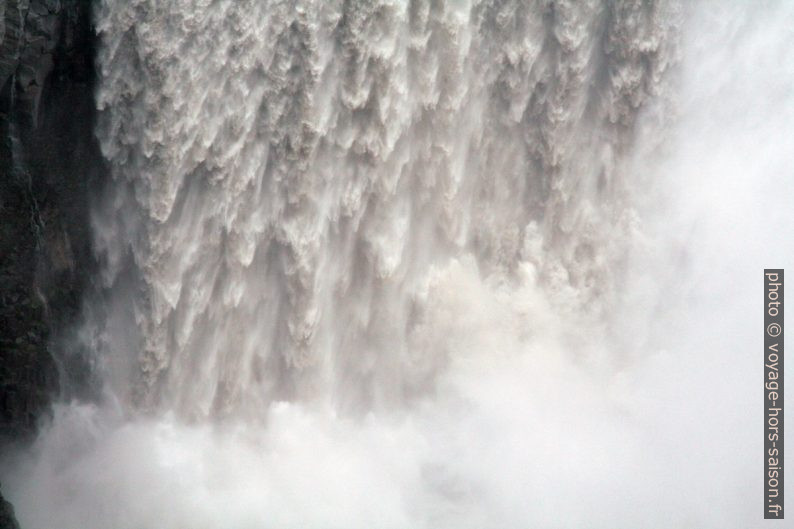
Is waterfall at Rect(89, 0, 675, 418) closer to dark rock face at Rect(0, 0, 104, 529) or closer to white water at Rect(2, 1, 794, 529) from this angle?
white water at Rect(2, 1, 794, 529)

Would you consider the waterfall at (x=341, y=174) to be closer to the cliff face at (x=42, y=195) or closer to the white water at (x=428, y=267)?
the white water at (x=428, y=267)

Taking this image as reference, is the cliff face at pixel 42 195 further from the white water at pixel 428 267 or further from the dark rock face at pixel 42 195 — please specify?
the white water at pixel 428 267

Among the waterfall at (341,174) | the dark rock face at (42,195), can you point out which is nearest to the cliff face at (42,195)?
the dark rock face at (42,195)

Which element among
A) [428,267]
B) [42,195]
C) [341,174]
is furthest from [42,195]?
[428,267]

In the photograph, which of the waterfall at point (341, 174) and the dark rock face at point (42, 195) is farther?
the waterfall at point (341, 174)

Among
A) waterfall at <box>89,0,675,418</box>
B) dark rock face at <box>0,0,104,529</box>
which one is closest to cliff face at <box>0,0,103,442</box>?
dark rock face at <box>0,0,104,529</box>

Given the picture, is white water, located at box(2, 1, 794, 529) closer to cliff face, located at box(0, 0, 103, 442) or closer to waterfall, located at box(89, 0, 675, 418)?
waterfall, located at box(89, 0, 675, 418)

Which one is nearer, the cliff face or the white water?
the cliff face

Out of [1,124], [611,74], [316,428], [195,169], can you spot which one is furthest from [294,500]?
[611,74]
